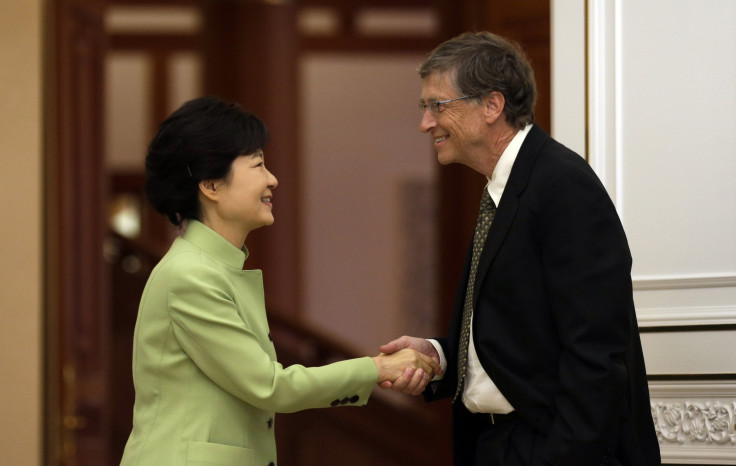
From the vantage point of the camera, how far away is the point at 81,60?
4.21 meters

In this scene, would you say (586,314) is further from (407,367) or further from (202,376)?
(202,376)

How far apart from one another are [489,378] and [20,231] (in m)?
2.30

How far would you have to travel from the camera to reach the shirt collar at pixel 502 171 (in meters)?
2.05

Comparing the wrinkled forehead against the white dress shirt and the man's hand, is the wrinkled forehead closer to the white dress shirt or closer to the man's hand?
the white dress shirt

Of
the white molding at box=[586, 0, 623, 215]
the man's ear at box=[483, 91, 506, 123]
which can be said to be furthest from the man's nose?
the white molding at box=[586, 0, 623, 215]

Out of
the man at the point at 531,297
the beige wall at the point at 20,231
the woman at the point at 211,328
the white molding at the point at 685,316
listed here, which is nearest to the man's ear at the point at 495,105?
the man at the point at 531,297

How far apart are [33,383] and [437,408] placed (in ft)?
6.69

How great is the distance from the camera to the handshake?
2.21 m

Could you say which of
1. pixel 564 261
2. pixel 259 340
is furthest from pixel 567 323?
pixel 259 340

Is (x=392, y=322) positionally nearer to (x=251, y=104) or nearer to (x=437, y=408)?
(x=437, y=408)

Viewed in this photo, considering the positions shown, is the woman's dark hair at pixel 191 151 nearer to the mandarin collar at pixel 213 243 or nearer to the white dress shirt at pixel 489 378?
the mandarin collar at pixel 213 243

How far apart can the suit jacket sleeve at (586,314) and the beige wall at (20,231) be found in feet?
7.79

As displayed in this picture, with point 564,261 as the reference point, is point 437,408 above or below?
below

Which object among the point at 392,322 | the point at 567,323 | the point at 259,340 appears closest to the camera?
the point at 567,323
